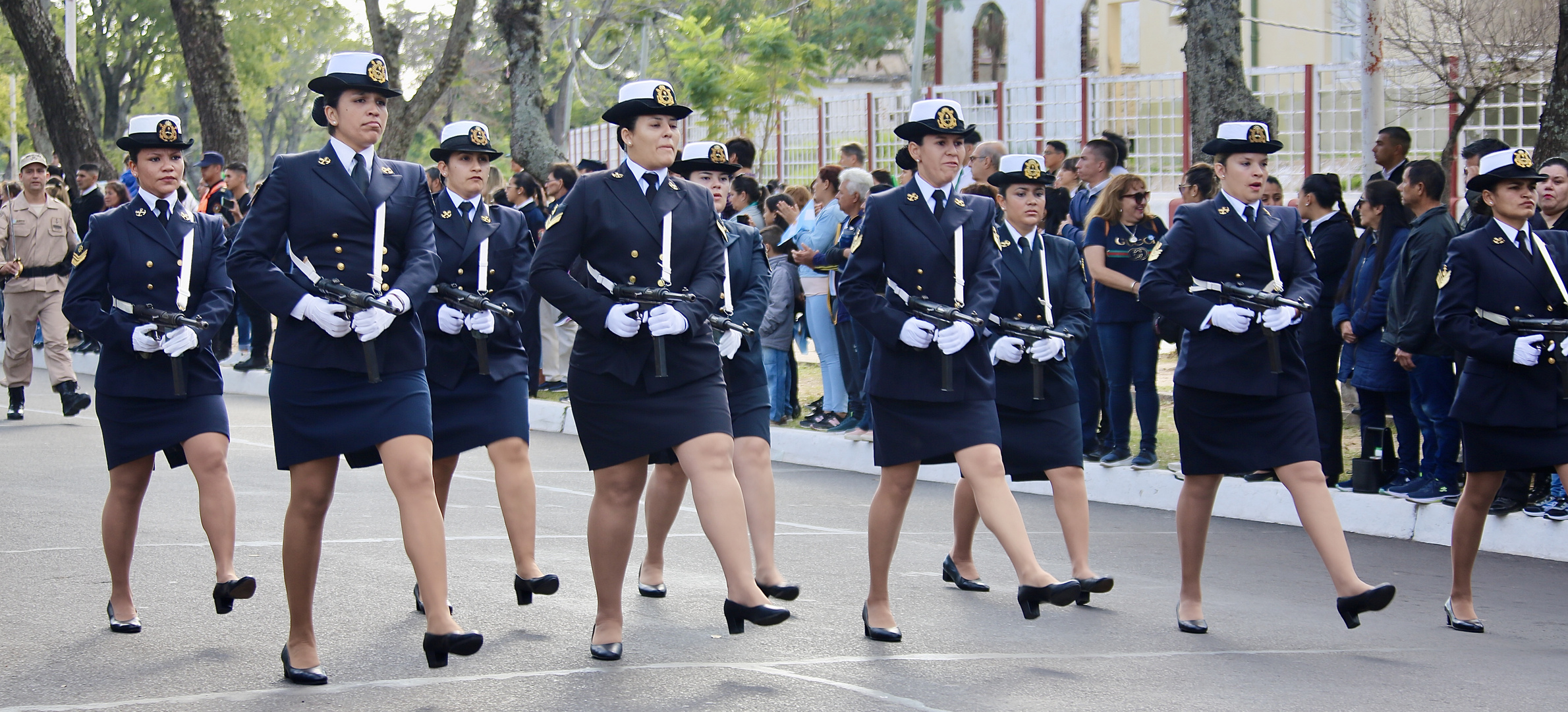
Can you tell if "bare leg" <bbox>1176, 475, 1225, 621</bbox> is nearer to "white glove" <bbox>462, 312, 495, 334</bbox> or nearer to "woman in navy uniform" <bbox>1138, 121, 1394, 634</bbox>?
"woman in navy uniform" <bbox>1138, 121, 1394, 634</bbox>

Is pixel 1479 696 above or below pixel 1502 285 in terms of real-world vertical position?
below

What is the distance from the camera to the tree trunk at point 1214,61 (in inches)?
538

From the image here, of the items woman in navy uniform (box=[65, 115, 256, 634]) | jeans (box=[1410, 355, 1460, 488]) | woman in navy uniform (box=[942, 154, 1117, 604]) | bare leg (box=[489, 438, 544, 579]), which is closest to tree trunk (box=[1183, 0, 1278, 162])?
jeans (box=[1410, 355, 1460, 488])

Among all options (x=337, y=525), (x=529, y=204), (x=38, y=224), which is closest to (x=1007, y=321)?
(x=337, y=525)

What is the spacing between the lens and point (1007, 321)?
7336mm

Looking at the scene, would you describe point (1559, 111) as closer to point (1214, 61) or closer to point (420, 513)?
point (1214, 61)

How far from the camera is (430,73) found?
22984mm

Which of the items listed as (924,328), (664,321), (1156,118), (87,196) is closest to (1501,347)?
(924,328)

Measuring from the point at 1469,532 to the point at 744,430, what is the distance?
2.96m

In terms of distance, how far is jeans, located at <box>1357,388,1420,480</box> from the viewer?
31.6 feet

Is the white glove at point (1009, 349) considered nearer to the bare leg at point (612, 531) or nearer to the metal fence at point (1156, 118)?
the bare leg at point (612, 531)

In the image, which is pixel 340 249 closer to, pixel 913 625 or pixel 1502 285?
pixel 913 625

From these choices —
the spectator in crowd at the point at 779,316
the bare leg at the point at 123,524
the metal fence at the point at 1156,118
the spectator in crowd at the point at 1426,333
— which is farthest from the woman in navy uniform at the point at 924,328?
the metal fence at the point at 1156,118

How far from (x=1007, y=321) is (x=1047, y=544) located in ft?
5.88
